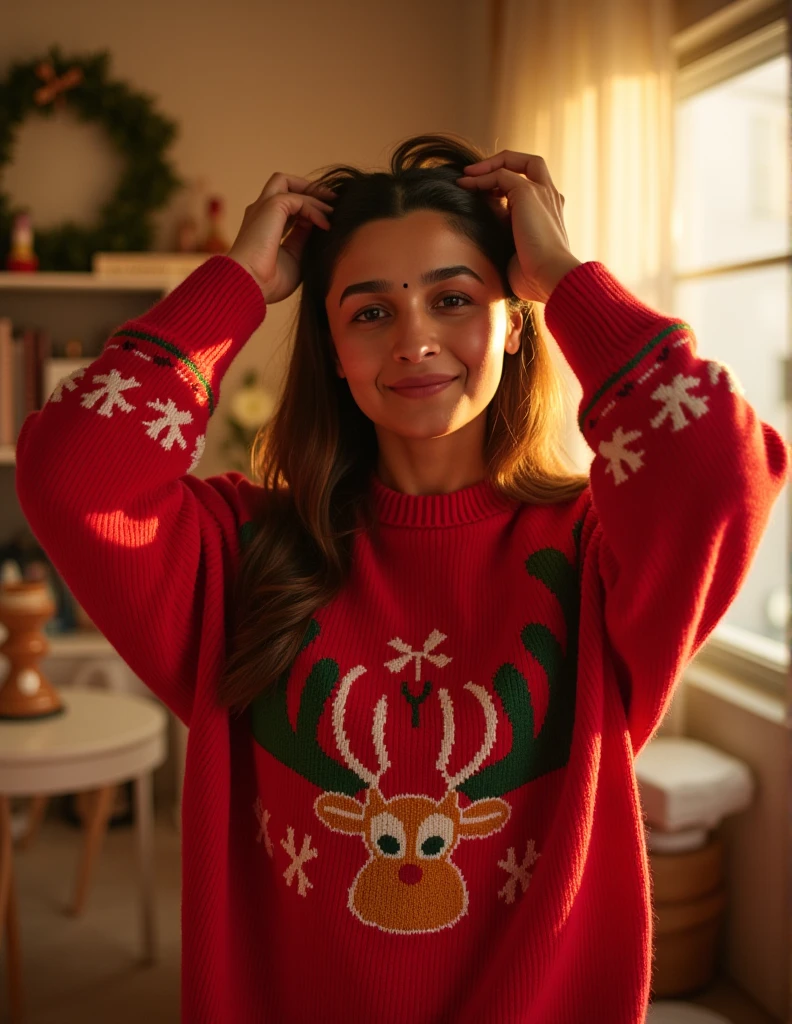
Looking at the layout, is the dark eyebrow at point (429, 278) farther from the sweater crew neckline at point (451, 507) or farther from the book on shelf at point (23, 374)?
the book on shelf at point (23, 374)

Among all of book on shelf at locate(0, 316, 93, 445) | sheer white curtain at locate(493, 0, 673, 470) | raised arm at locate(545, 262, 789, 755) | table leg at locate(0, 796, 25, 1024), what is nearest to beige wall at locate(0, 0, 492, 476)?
book on shelf at locate(0, 316, 93, 445)

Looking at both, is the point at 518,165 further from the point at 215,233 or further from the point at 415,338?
the point at 215,233

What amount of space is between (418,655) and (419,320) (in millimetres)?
362

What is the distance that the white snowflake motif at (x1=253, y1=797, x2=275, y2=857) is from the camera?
A: 1186 mm

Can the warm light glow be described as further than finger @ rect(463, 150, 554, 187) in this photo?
No

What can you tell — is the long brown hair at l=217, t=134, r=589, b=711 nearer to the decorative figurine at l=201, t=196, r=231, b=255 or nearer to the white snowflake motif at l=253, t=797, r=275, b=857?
the white snowflake motif at l=253, t=797, r=275, b=857

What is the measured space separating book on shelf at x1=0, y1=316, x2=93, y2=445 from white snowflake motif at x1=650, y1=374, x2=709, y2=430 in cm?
280

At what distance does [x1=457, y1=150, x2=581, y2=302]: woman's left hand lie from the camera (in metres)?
1.17

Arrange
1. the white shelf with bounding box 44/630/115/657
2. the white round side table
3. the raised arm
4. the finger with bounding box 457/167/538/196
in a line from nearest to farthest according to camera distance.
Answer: the raised arm
the finger with bounding box 457/167/538/196
the white round side table
the white shelf with bounding box 44/630/115/657

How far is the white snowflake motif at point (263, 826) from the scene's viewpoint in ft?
3.89

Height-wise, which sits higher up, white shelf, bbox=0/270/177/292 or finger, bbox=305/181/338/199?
white shelf, bbox=0/270/177/292

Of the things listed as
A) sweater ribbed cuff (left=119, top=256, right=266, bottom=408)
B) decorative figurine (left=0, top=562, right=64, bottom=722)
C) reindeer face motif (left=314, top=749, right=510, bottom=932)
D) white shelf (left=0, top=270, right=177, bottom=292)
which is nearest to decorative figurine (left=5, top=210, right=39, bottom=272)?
white shelf (left=0, top=270, right=177, bottom=292)

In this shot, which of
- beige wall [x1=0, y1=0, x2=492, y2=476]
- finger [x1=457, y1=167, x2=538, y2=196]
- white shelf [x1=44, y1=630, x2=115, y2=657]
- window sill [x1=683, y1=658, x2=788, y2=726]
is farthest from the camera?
beige wall [x1=0, y1=0, x2=492, y2=476]

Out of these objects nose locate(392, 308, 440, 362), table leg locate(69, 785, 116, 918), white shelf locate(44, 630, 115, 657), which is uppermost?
nose locate(392, 308, 440, 362)
